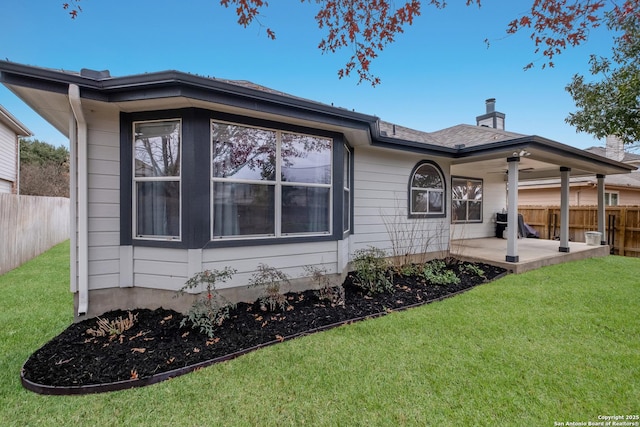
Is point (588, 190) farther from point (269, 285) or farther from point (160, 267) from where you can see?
point (160, 267)

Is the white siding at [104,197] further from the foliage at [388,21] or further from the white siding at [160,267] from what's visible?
the foliage at [388,21]

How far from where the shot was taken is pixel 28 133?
11.6 metres

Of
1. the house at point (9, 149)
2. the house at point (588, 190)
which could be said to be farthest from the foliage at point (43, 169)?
the house at point (588, 190)

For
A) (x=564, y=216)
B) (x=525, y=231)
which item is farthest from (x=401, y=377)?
(x=525, y=231)

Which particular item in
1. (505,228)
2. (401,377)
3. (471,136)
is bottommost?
(401,377)

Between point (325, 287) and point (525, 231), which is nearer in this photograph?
point (325, 287)

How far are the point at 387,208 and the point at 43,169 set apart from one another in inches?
936

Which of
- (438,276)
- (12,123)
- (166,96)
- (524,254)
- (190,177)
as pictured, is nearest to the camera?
(166,96)

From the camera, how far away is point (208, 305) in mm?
3562

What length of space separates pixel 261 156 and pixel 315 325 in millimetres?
2465

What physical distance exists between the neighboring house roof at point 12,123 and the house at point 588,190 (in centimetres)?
2044

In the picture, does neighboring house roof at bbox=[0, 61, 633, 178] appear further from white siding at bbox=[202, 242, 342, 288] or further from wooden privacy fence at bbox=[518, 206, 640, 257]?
wooden privacy fence at bbox=[518, 206, 640, 257]

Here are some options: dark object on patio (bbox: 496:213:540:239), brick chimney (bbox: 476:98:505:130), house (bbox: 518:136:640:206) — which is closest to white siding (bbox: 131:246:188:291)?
dark object on patio (bbox: 496:213:540:239)

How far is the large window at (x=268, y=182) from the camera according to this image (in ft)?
12.8
